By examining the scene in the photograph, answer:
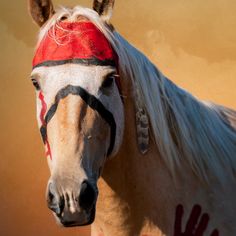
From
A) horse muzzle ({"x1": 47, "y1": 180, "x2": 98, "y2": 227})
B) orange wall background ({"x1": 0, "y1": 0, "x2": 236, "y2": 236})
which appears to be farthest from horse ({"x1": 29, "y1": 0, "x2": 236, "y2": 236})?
orange wall background ({"x1": 0, "y1": 0, "x2": 236, "y2": 236})

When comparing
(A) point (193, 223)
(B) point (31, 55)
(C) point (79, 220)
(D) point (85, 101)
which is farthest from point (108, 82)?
(B) point (31, 55)

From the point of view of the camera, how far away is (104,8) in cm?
135

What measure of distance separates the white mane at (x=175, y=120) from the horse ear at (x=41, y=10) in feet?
0.12

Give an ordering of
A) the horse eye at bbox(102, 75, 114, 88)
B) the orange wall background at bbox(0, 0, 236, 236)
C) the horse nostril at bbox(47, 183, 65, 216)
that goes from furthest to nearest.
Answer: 1. the orange wall background at bbox(0, 0, 236, 236)
2. the horse eye at bbox(102, 75, 114, 88)
3. the horse nostril at bbox(47, 183, 65, 216)

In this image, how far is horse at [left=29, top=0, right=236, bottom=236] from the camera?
1163 millimetres

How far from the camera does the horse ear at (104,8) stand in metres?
1.34

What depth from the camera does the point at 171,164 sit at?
1.40 metres

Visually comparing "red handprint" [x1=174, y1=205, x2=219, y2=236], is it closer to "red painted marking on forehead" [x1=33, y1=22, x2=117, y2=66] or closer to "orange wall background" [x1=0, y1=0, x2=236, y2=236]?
"red painted marking on forehead" [x1=33, y1=22, x2=117, y2=66]

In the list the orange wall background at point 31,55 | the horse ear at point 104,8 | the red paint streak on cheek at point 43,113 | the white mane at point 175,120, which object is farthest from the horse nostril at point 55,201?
the orange wall background at point 31,55

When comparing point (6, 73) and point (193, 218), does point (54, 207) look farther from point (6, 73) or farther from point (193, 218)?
point (6, 73)

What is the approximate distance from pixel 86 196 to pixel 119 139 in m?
0.22

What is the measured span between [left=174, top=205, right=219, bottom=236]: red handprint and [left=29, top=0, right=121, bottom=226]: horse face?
294 millimetres

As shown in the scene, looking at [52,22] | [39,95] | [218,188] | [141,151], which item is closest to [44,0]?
[52,22]

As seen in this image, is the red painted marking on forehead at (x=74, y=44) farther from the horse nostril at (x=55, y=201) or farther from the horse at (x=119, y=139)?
the horse nostril at (x=55, y=201)
